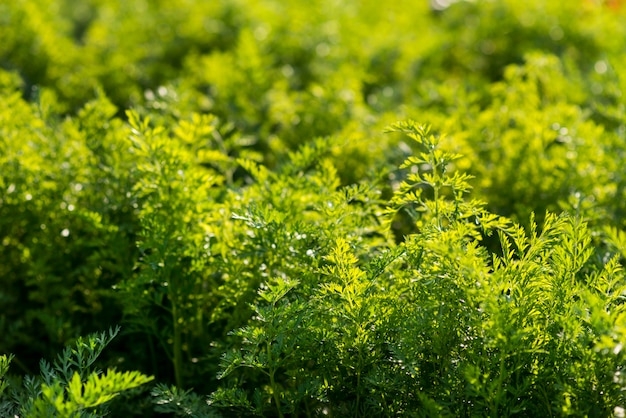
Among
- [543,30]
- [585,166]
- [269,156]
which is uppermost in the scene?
[543,30]

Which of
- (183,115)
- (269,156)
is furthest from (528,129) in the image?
(183,115)

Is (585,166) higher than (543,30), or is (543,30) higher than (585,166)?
(543,30)

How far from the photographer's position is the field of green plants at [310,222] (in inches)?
70.8

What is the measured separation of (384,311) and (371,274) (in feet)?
0.35

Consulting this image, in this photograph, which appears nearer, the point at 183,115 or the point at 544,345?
the point at 544,345

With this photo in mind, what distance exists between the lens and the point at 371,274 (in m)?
1.87

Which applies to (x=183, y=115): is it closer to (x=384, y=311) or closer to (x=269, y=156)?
(x=269, y=156)

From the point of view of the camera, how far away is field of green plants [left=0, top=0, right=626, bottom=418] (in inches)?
70.8

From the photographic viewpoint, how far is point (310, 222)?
7.36 feet

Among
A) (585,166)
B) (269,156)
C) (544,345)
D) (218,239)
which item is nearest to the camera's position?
(544,345)

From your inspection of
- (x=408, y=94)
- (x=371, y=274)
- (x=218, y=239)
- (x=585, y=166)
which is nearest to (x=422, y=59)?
(x=408, y=94)

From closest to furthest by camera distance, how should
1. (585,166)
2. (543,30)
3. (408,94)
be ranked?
(585,166) < (408,94) < (543,30)

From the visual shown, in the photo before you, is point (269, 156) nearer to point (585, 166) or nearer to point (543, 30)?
point (585, 166)

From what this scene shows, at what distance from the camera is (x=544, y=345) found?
1.78m
